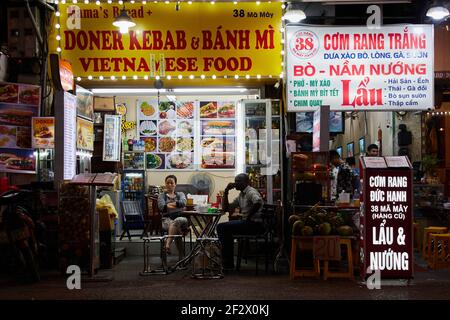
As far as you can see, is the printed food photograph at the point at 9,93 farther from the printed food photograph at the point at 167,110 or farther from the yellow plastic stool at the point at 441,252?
the yellow plastic stool at the point at 441,252

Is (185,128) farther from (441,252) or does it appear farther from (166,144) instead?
(441,252)

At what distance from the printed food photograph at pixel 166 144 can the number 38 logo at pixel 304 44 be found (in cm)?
520

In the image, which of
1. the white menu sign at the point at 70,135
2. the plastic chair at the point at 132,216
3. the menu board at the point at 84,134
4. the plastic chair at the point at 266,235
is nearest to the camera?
the white menu sign at the point at 70,135

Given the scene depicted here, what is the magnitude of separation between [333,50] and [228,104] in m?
4.30

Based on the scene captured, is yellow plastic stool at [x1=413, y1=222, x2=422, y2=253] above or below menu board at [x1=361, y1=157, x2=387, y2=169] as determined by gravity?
below

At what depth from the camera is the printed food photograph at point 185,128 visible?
1516cm

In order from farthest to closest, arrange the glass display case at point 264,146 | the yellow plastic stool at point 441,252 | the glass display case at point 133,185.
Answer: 1. the glass display case at point 133,185
2. the glass display case at point 264,146
3. the yellow plastic stool at point 441,252

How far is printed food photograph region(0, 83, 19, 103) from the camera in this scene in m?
10.6

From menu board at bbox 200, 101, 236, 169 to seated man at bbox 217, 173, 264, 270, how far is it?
4400mm

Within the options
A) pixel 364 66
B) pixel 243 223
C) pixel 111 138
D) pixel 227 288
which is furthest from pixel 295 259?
pixel 111 138

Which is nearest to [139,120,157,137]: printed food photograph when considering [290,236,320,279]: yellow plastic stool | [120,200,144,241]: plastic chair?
[120,200,144,241]: plastic chair

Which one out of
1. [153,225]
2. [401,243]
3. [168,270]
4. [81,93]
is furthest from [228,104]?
[401,243]

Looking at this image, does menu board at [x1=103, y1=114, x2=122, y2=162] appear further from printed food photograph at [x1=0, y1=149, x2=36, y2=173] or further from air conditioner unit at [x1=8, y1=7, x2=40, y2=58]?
air conditioner unit at [x1=8, y1=7, x2=40, y2=58]

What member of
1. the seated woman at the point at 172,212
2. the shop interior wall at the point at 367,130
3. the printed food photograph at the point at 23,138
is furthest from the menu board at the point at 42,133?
the shop interior wall at the point at 367,130
